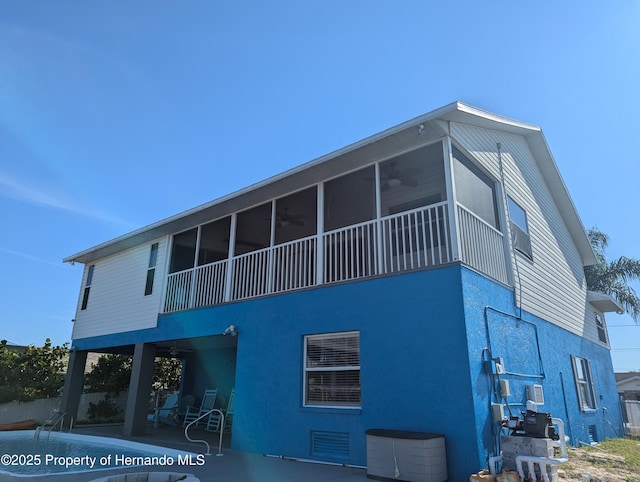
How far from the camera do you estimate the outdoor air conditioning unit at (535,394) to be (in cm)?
763

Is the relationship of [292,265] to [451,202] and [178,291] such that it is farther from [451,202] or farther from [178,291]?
[178,291]

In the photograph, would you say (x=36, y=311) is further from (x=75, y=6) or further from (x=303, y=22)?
(x=303, y=22)

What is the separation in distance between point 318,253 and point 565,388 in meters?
6.09

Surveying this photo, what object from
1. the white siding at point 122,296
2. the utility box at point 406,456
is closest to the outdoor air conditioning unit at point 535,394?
the utility box at point 406,456

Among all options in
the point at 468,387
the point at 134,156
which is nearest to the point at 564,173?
the point at 468,387

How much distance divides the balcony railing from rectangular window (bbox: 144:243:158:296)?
2.82 feet

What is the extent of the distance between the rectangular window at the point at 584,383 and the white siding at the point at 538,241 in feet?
2.60

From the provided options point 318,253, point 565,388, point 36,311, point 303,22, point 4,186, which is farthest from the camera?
point 36,311

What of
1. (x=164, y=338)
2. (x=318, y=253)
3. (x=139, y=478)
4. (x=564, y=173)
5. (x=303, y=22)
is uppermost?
(x=303, y=22)

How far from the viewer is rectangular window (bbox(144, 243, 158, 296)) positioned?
11914 mm

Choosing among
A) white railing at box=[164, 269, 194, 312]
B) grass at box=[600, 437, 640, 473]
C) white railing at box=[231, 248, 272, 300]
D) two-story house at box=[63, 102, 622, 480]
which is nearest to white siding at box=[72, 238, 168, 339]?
two-story house at box=[63, 102, 622, 480]

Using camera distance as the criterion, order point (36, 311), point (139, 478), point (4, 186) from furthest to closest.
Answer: point (36, 311) → point (4, 186) → point (139, 478)

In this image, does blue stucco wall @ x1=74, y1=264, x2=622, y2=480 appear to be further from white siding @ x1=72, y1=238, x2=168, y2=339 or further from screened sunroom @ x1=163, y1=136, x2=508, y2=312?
white siding @ x1=72, y1=238, x2=168, y2=339

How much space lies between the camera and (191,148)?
35.0ft
